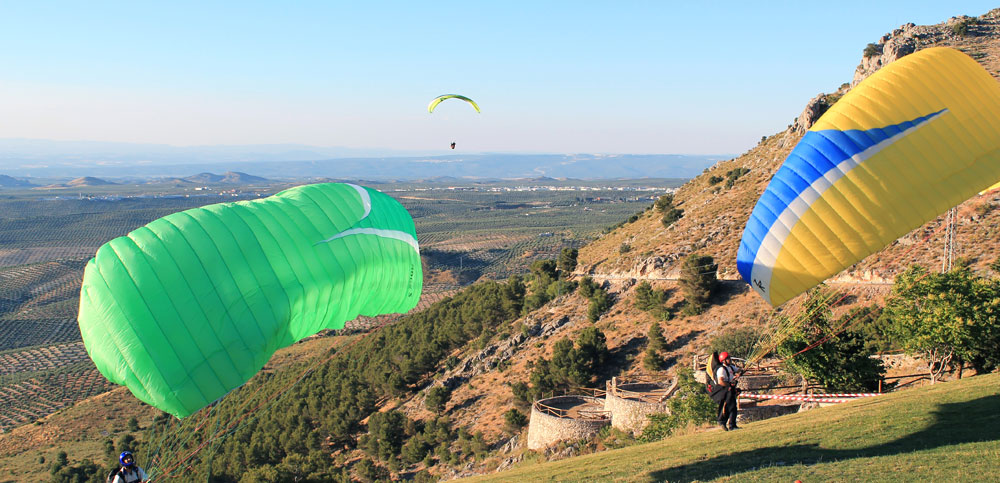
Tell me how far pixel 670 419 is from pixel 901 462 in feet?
29.6

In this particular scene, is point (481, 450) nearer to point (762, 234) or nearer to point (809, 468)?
point (762, 234)

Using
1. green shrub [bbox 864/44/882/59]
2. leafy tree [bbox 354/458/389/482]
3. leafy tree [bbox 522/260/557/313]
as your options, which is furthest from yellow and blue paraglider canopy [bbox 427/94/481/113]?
green shrub [bbox 864/44/882/59]

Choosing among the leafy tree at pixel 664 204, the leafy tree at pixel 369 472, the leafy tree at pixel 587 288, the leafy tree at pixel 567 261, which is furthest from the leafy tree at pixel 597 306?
the leafy tree at pixel 664 204

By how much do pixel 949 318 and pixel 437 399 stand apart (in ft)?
72.2

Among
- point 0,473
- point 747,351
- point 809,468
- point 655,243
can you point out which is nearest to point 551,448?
point 747,351

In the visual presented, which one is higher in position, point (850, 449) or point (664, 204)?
point (664, 204)

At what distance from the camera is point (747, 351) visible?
26.4 meters

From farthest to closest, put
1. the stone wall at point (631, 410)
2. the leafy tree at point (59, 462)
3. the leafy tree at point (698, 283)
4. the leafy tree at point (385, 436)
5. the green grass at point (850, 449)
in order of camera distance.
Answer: the leafy tree at point (59, 462), the leafy tree at point (698, 283), the leafy tree at point (385, 436), the stone wall at point (631, 410), the green grass at point (850, 449)

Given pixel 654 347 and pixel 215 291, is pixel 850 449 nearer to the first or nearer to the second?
pixel 215 291

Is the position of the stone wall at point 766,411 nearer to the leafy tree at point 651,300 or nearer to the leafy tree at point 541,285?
the leafy tree at point 651,300

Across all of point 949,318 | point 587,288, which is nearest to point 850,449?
point 949,318

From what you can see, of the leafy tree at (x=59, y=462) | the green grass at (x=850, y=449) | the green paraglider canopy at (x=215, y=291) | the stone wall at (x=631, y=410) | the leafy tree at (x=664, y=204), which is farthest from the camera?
the leafy tree at (x=664, y=204)

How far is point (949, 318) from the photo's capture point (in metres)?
17.6

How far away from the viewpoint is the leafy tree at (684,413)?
17.5 metres
